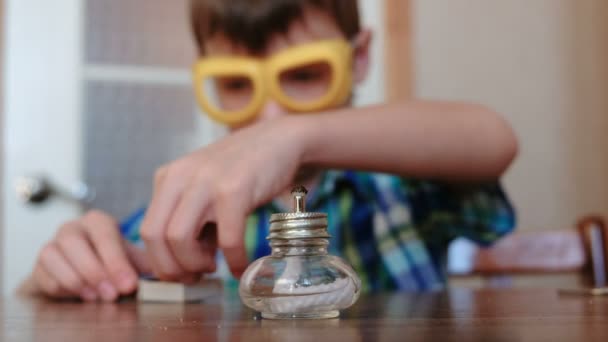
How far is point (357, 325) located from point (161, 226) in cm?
20

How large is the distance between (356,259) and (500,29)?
2.64 ft

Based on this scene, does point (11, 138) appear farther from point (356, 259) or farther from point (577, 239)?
point (577, 239)

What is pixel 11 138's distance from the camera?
1.42m

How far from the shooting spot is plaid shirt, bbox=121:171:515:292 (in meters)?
0.91

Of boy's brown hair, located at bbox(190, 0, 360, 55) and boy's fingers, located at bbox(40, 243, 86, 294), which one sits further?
boy's brown hair, located at bbox(190, 0, 360, 55)

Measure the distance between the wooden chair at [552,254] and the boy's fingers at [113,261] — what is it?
0.66m

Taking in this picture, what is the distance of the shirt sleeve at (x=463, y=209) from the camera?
31.0 inches

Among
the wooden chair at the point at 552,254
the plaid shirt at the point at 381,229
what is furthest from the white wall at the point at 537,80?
the plaid shirt at the point at 381,229

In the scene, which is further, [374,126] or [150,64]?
[150,64]

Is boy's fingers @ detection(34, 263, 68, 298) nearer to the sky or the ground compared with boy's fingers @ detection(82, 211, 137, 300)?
nearer to the ground

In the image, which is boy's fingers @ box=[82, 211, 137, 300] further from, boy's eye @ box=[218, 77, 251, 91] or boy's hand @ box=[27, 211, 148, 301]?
boy's eye @ box=[218, 77, 251, 91]

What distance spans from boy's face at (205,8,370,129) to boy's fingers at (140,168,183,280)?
0.39 metres

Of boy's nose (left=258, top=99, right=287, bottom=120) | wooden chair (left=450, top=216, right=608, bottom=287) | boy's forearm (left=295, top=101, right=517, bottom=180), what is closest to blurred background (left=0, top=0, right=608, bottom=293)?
wooden chair (left=450, top=216, right=608, bottom=287)

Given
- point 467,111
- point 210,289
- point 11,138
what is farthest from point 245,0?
point 11,138
